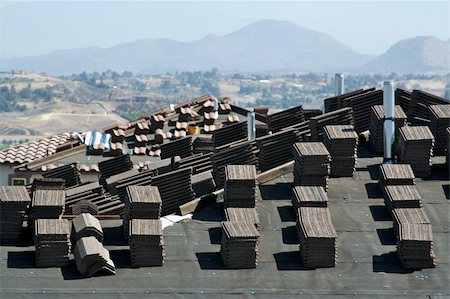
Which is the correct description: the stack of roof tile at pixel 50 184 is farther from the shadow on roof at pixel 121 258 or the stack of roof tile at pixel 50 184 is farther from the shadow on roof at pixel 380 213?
the shadow on roof at pixel 380 213

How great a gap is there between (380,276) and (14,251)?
33.2ft

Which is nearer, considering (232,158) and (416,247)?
(416,247)

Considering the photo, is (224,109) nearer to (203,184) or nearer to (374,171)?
(374,171)

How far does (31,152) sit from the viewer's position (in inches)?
3068

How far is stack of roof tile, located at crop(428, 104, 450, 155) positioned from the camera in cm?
4209

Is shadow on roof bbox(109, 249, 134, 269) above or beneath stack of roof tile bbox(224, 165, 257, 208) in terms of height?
beneath

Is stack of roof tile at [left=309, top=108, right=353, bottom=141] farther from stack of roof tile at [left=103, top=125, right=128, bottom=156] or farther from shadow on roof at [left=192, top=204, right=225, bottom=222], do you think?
stack of roof tile at [left=103, top=125, right=128, bottom=156]

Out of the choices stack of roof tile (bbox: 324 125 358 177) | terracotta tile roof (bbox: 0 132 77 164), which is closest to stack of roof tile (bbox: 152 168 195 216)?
stack of roof tile (bbox: 324 125 358 177)

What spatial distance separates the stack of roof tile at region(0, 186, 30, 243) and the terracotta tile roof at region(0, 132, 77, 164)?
37506mm

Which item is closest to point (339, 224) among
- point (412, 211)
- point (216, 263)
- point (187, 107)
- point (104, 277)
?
point (412, 211)

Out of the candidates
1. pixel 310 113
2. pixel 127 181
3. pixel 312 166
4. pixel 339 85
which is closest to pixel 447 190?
pixel 312 166

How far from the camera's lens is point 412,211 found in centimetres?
3616

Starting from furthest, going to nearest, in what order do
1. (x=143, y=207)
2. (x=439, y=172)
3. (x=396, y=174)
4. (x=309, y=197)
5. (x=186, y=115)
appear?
(x=186, y=115), (x=439, y=172), (x=396, y=174), (x=309, y=197), (x=143, y=207)

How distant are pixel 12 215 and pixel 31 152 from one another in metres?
→ 43.2
